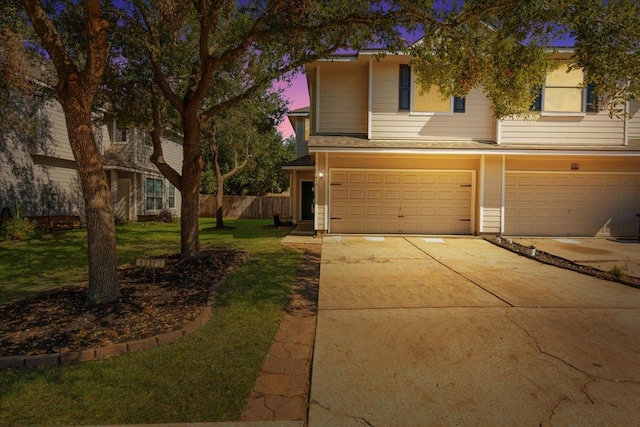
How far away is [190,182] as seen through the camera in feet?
26.2

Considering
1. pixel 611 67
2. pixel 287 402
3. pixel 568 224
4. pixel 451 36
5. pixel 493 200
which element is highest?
pixel 451 36

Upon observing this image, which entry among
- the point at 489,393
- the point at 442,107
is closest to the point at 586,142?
the point at 442,107

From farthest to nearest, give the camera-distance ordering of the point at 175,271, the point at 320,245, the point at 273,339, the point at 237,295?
the point at 320,245 → the point at 175,271 → the point at 237,295 → the point at 273,339

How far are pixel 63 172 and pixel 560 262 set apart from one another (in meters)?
19.0

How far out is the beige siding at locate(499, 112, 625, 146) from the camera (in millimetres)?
12227

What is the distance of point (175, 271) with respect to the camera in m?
7.02

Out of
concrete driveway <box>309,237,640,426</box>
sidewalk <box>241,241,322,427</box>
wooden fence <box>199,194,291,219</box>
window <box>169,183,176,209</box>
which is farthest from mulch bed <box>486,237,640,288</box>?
window <box>169,183,176,209</box>

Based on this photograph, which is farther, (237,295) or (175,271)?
(175,271)

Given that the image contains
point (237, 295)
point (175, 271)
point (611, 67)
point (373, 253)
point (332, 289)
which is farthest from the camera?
point (373, 253)

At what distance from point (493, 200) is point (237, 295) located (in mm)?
9914

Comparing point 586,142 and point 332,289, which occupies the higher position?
point 586,142

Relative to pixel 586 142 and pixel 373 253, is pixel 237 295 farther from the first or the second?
pixel 586 142

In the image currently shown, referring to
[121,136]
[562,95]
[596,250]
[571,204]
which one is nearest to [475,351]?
[596,250]

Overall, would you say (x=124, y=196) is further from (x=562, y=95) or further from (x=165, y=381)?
(x=562, y=95)
